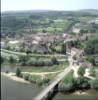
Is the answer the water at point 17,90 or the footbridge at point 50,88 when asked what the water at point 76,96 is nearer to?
the footbridge at point 50,88

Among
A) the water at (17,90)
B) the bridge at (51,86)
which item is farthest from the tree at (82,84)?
the water at (17,90)

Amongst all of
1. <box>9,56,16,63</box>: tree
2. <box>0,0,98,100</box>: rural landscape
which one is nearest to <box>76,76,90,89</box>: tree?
<box>0,0,98,100</box>: rural landscape

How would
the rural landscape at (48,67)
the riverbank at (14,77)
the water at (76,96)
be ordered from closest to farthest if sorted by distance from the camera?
the water at (76,96) < the rural landscape at (48,67) < the riverbank at (14,77)

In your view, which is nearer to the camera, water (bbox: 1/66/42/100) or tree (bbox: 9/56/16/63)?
water (bbox: 1/66/42/100)

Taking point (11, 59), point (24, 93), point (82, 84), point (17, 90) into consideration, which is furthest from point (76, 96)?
point (11, 59)

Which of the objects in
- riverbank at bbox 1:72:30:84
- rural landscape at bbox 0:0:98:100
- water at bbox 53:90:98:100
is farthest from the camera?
riverbank at bbox 1:72:30:84

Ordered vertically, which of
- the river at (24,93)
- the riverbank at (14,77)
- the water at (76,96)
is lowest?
the water at (76,96)

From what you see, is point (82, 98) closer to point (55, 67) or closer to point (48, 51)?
point (55, 67)

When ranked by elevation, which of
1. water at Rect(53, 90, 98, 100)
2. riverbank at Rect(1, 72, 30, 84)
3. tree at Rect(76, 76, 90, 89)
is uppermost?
tree at Rect(76, 76, 90, 89)

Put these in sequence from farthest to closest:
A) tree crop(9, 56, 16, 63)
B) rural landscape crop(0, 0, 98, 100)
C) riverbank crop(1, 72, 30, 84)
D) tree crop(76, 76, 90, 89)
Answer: tree crop(9, 56, 16, 63) < riverbank crop(1, 72, 30, 84) < tree crop(76, 76, 90, 89) < rural landscape crop(0, 0, 98, 100)

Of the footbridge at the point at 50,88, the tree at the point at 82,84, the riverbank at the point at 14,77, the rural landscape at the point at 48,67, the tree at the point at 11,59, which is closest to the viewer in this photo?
the footbridge at the point at 50,88

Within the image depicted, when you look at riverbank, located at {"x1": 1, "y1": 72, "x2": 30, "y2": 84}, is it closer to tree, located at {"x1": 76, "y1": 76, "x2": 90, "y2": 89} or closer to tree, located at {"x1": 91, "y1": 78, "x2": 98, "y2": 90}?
tree, located at {"x1": 76, "y1": 76, "x2": 90, "y2": 89}
